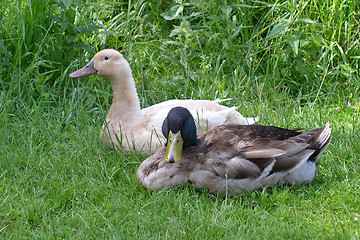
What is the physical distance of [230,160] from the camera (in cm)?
374

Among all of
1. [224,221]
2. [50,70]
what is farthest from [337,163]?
[50,70]

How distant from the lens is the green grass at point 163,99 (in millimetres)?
3449

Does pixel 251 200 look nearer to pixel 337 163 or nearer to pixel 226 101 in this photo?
pixel 337 163

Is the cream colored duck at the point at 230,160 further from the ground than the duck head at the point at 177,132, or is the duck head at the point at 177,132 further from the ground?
the duck head at the point at 177,132

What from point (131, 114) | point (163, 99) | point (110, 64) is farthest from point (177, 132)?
point (163, 99)

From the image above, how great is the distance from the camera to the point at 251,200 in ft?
12.1

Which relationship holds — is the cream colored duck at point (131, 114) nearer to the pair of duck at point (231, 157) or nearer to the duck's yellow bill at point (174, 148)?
the pair of duck at point (231, 157)

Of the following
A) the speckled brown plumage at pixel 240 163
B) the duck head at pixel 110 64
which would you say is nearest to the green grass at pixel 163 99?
the speckled brown plumage at pixel 240 163

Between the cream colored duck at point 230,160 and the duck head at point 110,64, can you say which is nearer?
the cream colored duck at point 230,160

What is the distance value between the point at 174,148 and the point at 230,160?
0.39m

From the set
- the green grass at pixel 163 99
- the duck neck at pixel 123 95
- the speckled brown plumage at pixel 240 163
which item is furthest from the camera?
the duck neck at pixel 123 95

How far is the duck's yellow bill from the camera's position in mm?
3719

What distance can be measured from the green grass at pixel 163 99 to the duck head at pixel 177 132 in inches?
10.3

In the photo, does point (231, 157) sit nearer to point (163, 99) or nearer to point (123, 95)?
point (123, 95)
